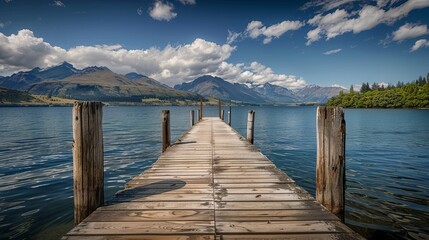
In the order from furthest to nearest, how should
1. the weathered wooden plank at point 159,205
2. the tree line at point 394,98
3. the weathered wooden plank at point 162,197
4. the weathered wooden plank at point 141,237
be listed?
1. the tree line at point 394,98
2. the weathered wooden plank at point 162,197
3. the weathered wooden plank at point 159,205
4. the weathered wooden plank at point 141,237

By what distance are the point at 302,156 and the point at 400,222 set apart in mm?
10605

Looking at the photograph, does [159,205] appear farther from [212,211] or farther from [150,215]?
[212,211]

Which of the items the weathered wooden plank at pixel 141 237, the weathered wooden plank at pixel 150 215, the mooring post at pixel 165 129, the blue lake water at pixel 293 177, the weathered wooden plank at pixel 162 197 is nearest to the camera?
the weathered wooden plank at pixel 141 237

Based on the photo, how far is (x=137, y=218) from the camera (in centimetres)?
360

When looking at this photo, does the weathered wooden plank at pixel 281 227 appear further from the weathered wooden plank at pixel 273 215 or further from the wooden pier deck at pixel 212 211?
the weathered wooden plank at pixel 273 215

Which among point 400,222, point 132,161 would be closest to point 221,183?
point 400,222

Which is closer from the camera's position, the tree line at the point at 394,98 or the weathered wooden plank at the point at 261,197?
the weathered wooden plank at the point at 261,197

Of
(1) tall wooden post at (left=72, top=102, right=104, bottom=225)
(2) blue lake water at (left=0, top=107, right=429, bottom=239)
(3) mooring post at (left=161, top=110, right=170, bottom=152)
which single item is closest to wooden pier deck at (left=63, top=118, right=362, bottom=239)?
(1) tall wooden post at (left=72, top=102, right=104, bottom=225)

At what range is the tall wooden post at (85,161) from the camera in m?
3.85

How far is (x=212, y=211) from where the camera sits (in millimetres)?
3885

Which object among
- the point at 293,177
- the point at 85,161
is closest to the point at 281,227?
the point at 85,161

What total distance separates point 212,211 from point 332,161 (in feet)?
7.14

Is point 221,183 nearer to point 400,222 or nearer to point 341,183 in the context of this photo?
point 341,183

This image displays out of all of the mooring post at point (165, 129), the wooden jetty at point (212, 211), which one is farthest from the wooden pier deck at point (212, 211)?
the mooring post at point (165, 129)
